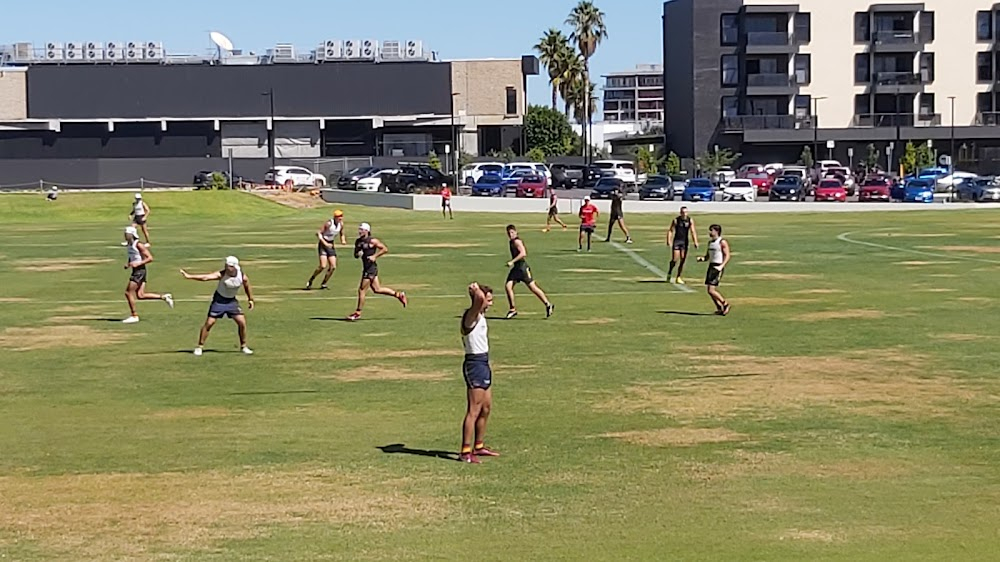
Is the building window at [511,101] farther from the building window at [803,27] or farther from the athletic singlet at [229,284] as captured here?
the athletic singlet at [229,284]

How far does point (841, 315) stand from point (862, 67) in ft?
287

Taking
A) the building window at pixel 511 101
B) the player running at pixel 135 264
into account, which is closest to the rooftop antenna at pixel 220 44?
the building window at pixel 511 101

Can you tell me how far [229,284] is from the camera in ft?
73.9

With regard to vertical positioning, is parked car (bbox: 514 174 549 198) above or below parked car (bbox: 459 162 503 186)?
below

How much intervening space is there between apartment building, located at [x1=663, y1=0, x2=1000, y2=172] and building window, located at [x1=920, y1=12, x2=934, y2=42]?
2.9 inches

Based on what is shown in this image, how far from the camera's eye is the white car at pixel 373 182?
92125mm

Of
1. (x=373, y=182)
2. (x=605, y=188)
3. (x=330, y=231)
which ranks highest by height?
(x=373, y=182)

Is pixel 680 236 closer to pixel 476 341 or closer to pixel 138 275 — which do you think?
pixel 138 275

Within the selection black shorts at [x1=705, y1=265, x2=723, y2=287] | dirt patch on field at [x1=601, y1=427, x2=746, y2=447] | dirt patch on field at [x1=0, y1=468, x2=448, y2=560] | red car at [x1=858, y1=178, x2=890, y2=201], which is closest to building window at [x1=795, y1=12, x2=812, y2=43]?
red car at [x1=858, y1=178, x2=890, y2=201]

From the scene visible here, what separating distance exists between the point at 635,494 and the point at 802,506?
148cm

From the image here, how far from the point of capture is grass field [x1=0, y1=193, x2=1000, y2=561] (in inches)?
474

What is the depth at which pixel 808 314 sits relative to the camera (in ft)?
95.1

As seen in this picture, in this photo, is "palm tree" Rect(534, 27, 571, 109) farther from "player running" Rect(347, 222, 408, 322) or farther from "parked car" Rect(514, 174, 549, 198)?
"player running" Rect(347, 222, 408, 322)

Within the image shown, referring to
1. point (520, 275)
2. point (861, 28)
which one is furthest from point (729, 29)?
point (520, 275)
